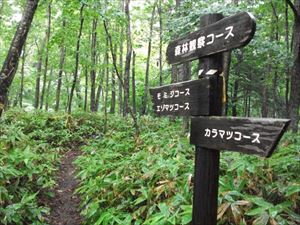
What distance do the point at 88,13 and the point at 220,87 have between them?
384 inches

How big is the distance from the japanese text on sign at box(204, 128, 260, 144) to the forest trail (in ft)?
13.0

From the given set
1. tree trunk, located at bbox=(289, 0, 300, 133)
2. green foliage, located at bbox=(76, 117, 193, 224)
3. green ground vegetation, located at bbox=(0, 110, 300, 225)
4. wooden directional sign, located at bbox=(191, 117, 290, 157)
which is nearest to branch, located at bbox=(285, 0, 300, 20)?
tree trunk, located at bbox=(289, 0, 300, 133)

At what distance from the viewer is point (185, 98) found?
138 inches

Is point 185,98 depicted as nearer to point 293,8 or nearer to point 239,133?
point 239,133

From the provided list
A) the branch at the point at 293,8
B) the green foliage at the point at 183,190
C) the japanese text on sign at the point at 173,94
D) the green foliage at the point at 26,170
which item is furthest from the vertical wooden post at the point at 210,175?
the branch at the point at 293,8

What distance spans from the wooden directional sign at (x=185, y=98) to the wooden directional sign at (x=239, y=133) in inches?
5.2

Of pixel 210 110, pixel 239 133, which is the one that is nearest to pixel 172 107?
pixel 210 110

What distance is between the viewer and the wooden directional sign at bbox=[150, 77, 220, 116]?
10.4 feet

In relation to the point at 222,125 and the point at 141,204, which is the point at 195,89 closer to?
the point at 222,125

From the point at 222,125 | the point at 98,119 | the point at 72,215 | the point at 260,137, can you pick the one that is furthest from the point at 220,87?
the point at 98,119

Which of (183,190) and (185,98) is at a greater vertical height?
(185,98)

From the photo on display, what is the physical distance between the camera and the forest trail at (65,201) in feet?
20.0

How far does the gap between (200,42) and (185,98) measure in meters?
0.64

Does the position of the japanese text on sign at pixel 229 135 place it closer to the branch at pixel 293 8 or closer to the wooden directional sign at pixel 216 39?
the wooden directional sign at pixel 216 39
